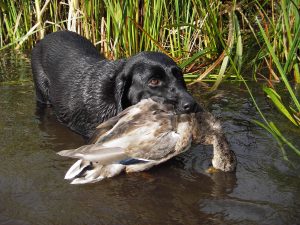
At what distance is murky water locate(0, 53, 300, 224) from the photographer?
2.63m

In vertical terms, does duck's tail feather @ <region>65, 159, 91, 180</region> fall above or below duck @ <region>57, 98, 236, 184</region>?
below

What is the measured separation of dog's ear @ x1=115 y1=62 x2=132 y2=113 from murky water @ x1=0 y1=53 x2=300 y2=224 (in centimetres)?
50

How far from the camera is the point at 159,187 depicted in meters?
3.05

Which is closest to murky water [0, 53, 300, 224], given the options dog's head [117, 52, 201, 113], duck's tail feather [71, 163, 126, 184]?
duck's tail feather [71, 163, 126, 184]

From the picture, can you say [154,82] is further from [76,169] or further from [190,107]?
[76,169]

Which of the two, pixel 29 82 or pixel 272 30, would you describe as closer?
pixel 272 30

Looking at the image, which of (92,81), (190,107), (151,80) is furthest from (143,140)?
(92,81)

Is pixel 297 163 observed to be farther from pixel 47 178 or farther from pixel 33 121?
pixel 33 121

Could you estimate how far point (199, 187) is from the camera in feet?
9.91

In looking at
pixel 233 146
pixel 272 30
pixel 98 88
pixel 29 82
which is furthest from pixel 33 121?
pixel 272 30

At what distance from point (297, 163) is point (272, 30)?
7.39 ft

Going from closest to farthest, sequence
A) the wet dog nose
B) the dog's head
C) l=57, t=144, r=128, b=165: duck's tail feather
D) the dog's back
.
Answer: l=57, t=144, r=128, b=165: duck's tail feather → the wet dog nose → the dog's head → the dog's back

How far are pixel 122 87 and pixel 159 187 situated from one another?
98cm

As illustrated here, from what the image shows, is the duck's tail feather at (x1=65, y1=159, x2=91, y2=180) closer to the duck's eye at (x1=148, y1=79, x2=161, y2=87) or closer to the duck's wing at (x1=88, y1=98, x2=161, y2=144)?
the duck's wing at (x1=88, y1=98, x2=161, y2=144)
